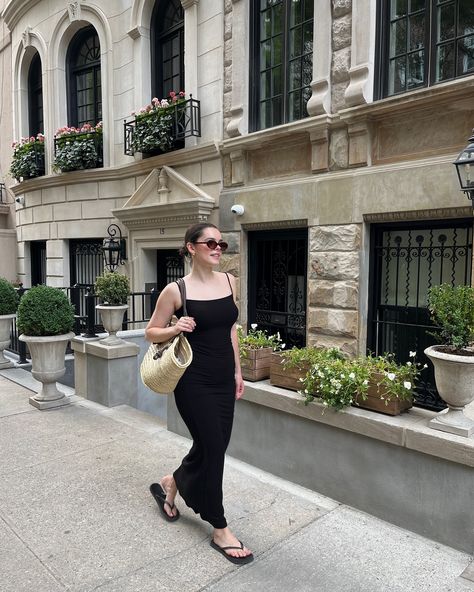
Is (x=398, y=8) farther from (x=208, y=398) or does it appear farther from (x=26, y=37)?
(x=26, y=37)

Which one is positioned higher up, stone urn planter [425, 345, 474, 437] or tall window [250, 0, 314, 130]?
tall window [250, 0, 314, 130]

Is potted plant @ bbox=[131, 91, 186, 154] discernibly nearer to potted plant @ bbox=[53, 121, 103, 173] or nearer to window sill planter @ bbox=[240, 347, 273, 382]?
potted plant @ bbox=[53, 121, 103, 173]

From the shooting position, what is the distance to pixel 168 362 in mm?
2896

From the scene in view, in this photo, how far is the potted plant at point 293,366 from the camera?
13.3 ft

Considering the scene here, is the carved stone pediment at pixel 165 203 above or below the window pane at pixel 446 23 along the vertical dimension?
below

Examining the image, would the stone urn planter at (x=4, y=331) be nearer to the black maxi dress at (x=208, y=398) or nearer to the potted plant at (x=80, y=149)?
the potted plant at (x=80, y=149)

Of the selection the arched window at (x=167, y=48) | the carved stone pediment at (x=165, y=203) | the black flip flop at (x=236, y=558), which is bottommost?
the black flip flop at (x=236, y=558)

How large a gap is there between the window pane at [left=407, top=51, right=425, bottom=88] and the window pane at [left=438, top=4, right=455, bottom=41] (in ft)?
0.91

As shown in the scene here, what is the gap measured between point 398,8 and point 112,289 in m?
5.04

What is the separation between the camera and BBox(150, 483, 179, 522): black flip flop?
136 inches

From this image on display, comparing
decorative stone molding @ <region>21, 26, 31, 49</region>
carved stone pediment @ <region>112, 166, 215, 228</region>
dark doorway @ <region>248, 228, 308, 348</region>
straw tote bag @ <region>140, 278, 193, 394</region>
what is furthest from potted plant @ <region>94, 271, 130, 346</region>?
decorative stone molding @ <region>21, 26, 31, 49</region>

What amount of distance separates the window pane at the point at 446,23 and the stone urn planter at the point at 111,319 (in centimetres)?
512

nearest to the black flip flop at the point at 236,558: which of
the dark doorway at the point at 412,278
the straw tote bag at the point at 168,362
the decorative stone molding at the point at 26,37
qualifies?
the straw tote bag at the point at 168,362

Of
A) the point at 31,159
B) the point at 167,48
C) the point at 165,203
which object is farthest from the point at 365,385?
the point at 31,159
